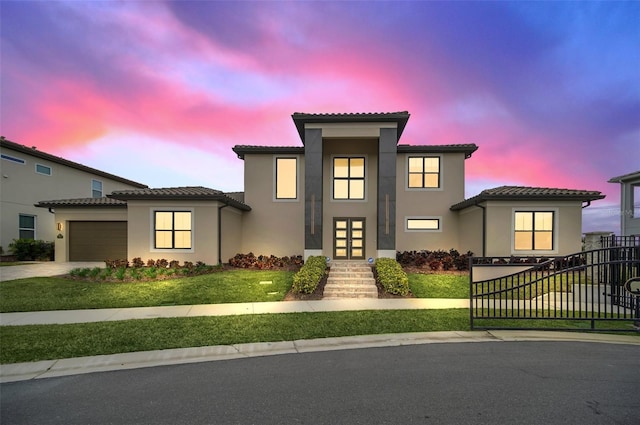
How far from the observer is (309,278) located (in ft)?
38.0

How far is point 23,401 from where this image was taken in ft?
13.9

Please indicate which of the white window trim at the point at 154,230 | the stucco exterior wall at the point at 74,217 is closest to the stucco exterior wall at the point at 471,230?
the white window trim at the point at 154,230

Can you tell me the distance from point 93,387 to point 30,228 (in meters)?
23.5

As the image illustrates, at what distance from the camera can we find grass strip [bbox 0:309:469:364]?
611 cm

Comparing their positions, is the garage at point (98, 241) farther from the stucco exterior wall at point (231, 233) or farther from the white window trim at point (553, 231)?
the white window trim at point (553, 231)

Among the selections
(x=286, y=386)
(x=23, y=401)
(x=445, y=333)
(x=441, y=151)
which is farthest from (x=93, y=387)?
(x=441, y=151)

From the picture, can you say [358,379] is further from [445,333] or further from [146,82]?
[146,82]

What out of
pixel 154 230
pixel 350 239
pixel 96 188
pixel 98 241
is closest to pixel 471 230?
pixel 350 239

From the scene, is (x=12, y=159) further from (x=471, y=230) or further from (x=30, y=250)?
(x=471, y=230)

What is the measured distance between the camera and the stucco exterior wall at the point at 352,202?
57.6 feet

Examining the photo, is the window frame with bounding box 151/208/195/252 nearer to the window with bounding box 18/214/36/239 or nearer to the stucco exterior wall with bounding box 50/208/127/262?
the stucco exterior wall with bounding box 50/208/127/262

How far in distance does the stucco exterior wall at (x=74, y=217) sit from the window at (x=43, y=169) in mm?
4965

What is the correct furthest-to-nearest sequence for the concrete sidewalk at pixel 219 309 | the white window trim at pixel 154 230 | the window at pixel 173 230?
the window at pixel 173 230 < the white window trim at pixel 154 230 < the concrete sidewalk at pixel 219 309

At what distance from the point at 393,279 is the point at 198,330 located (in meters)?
6.88
